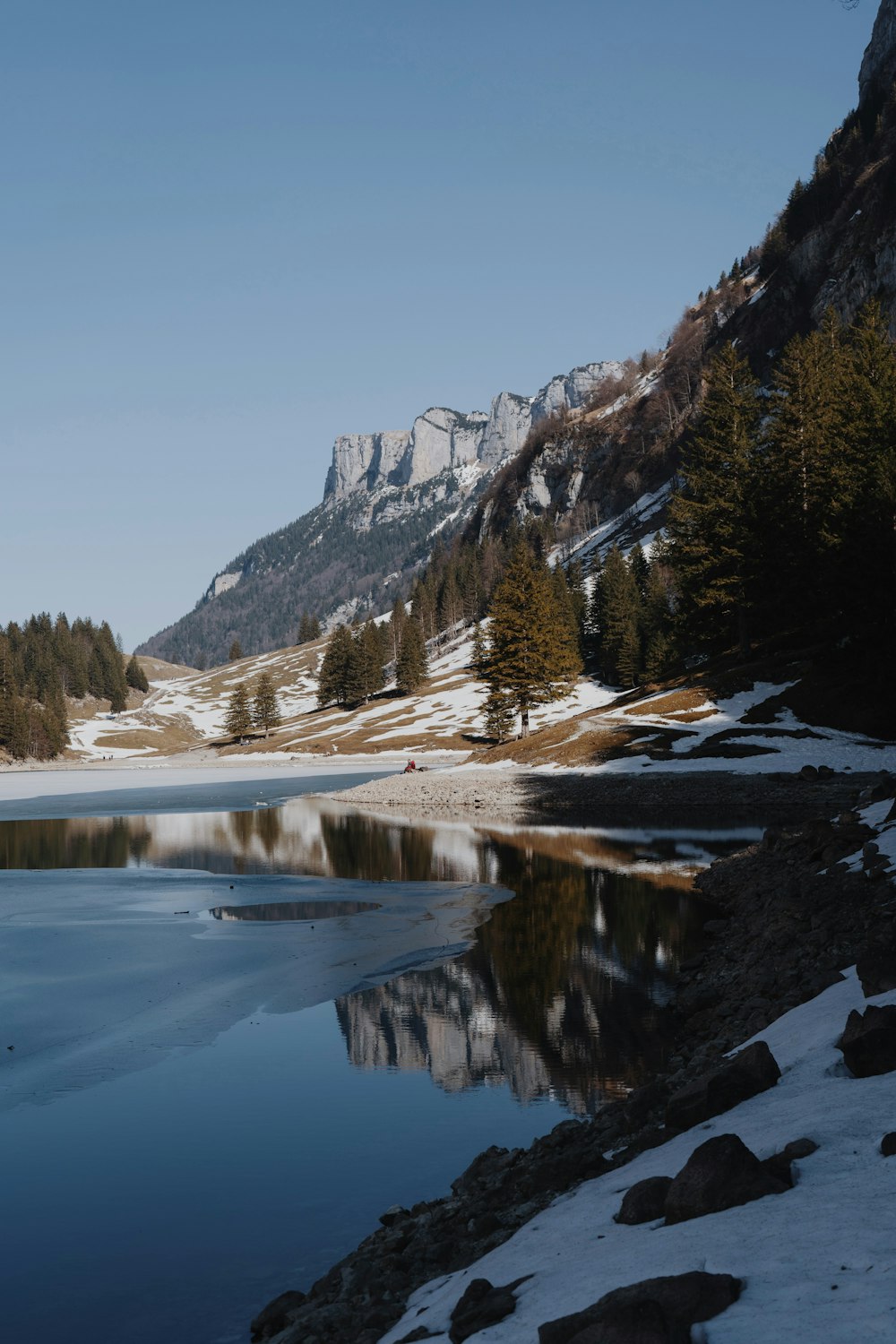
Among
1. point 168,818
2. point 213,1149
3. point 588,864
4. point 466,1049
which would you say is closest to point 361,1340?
point 213,1149

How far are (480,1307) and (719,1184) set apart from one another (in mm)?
1595

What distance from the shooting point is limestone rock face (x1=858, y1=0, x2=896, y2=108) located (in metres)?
160

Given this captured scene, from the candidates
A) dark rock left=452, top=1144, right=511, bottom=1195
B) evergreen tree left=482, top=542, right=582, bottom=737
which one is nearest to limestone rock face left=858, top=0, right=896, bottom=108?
evergreen tree left=482, top=542, right=582, bottom=737

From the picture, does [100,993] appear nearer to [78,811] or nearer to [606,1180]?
[606,1180]

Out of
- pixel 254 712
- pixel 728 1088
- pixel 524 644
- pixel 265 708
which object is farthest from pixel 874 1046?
pixel 254 712

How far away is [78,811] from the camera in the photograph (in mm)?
59062

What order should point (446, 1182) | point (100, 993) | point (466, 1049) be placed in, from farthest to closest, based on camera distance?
point (100, 993)
point (466, 1049)
point (446, 1182)

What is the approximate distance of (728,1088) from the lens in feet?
26.3

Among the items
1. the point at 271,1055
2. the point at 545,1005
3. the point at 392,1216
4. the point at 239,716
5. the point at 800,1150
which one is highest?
the point at 239,716

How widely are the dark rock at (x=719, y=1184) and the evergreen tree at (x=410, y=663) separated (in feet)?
444

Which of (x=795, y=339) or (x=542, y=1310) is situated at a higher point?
(x=795, y=339)

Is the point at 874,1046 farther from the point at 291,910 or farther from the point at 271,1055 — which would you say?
the point at 291,910

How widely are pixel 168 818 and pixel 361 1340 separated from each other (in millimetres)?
49153

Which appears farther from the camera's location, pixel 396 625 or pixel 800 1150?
pixel 396 625
